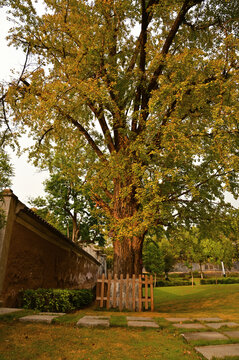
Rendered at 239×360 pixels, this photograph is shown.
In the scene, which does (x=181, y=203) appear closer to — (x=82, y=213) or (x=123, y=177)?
(x=123, y=177)

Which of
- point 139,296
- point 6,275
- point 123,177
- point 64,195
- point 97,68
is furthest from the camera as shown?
point 64,195

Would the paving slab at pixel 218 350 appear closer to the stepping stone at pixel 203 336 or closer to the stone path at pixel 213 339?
the stone path at pixel 213 339

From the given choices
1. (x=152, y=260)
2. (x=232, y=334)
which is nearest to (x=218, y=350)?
(x=232, y=334)

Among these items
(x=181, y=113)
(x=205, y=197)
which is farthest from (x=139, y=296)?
(x=181, y=113)

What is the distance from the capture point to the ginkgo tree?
841cm

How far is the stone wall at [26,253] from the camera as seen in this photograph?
7562 millimetres

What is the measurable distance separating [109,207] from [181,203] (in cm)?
340

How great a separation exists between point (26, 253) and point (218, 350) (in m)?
7.72

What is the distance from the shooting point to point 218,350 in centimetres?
308

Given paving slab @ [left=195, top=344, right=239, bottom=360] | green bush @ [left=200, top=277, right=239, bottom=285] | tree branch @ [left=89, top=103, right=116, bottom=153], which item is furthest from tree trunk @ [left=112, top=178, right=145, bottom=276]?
green bush @ [left=200, top=277, right=239, bottom=285]

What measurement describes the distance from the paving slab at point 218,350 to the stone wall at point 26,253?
6349 millimetres

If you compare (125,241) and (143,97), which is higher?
(143,97)

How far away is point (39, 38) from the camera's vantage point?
35.6 ft

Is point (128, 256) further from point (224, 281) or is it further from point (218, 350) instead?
point (224, 281)
